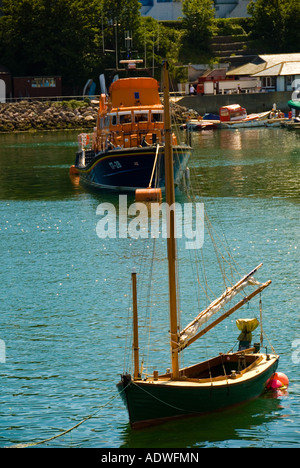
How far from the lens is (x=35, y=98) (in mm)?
125375

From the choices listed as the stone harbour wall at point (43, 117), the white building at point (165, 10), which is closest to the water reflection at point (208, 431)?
the stone harbour wall at point (43, 117)

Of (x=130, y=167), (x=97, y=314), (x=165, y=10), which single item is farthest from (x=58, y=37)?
(x=97, y=314)

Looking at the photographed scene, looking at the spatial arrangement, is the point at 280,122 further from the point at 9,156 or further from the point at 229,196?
the point at 229,196

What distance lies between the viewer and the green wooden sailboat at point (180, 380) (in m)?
19.2

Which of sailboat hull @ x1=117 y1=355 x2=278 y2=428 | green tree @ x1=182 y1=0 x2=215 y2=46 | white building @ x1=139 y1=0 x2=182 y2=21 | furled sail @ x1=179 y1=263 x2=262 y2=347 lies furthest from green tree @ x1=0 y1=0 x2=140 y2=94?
sailboat hull @ x1=117 y1=355 x2=278 y2=428

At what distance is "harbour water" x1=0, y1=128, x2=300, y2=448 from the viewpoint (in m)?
20.2

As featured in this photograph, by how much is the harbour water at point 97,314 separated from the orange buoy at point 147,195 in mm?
2155

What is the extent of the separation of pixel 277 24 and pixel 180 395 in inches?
5047

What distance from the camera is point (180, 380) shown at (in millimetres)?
19734

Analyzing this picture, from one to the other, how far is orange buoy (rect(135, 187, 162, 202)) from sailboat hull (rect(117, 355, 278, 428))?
3056 centimetres

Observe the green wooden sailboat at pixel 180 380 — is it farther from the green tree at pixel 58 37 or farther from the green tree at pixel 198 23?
the green tree at pixel 198 23

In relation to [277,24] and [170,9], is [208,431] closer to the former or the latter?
[277,24]

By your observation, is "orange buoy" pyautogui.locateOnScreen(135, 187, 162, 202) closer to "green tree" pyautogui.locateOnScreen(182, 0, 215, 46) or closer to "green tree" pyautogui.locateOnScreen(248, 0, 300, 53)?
"green tree" pyautogui.locateOnScreen(248, 0, 300, 53)

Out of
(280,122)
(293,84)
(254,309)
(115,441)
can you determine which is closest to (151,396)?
(115,441)
